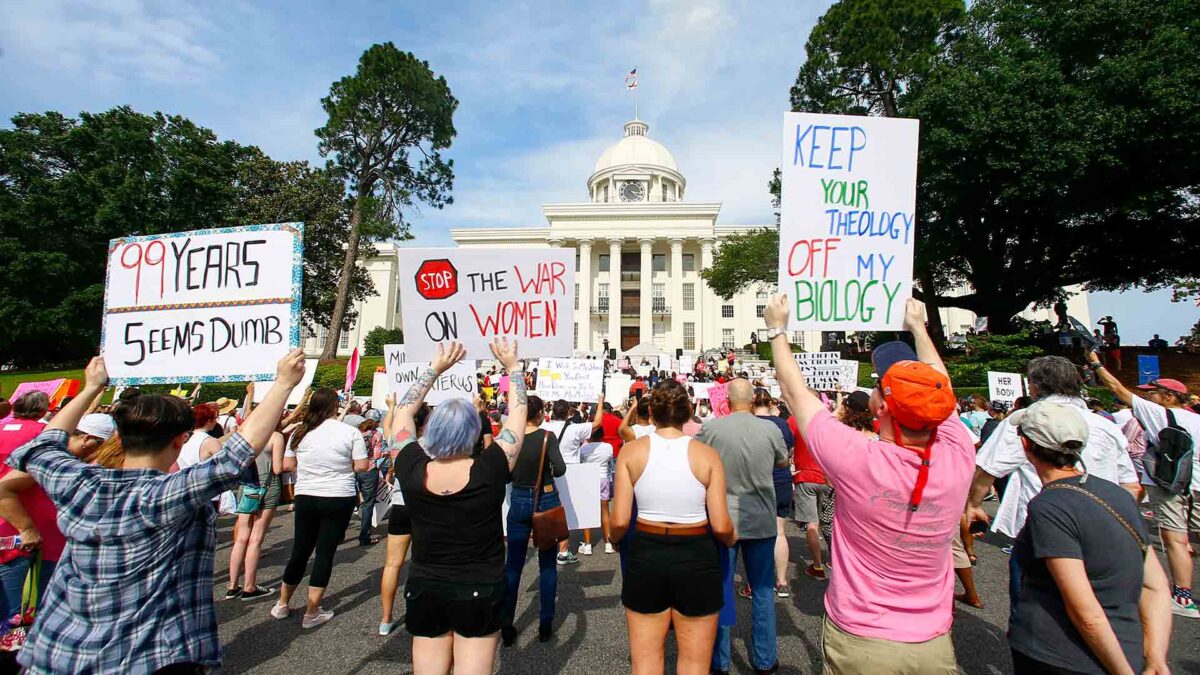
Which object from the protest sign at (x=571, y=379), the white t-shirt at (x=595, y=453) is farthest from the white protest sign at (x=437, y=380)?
the protest sign at (x=571, y=379)

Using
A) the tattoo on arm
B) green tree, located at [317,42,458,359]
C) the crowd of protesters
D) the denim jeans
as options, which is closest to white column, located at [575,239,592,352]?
green tree, located at [317,42,458,359]

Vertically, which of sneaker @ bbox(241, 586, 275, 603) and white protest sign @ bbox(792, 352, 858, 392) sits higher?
white protest sign @ bbox(792, 352, 858, 392)

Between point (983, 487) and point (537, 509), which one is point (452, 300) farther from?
point (983, 487)

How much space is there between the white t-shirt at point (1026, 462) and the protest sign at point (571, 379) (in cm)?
550

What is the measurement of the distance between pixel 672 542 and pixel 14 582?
3214mm

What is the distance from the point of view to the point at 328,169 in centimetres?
2752

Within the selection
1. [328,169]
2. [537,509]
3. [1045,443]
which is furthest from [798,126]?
[328,169]

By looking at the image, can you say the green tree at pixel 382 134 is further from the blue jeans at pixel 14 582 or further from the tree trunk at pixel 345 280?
the blue jeans at pixel 14 582

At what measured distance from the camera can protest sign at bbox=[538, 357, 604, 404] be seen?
8.97 m

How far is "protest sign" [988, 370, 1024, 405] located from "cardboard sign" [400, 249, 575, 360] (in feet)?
30.5

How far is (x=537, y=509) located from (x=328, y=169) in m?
28.4

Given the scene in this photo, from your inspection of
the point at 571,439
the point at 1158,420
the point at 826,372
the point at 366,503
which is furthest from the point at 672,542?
the point at 826,372

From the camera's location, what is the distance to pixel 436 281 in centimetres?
406

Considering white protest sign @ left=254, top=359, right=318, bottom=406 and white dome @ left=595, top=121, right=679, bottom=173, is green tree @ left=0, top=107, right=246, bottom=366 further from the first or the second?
white dome @ left=595, top=121, right=679, bottom=173
